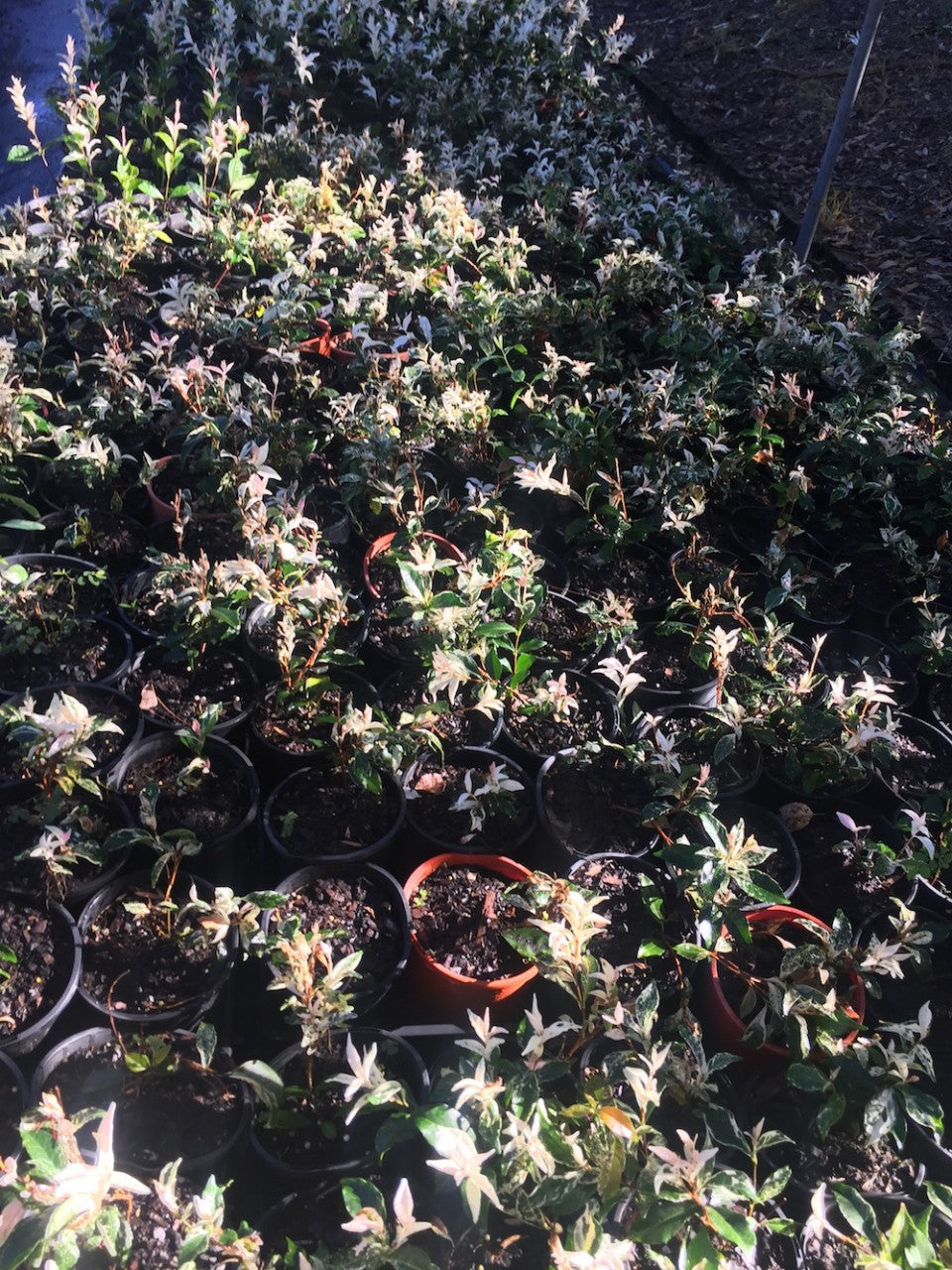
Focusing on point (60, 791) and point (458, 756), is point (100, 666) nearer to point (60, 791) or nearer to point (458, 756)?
point (60, 791)

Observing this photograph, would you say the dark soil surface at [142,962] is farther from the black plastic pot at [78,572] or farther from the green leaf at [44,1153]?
the black plastic pot at [78,572]

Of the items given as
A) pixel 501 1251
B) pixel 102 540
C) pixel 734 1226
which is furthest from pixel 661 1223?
pixel 102 540

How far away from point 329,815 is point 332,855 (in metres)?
0.13

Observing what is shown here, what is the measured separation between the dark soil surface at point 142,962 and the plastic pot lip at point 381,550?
110cm

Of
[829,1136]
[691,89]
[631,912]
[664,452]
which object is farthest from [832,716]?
[691,89]

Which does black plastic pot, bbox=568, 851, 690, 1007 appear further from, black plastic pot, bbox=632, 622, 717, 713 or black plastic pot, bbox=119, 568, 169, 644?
black plastic pot, bbox=119, 568, 169, 644

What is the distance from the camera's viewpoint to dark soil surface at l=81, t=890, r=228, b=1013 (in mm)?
1877

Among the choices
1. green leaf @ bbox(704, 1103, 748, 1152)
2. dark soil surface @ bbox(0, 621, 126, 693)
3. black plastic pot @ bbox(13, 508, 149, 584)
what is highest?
black plastic pot @ bbox(13, 508, 149, 584)

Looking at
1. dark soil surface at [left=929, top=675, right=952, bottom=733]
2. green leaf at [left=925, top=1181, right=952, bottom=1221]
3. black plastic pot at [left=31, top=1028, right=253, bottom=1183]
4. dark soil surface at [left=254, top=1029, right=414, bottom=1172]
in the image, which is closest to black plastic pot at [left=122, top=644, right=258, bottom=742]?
black plastic pot at [left=31, top=1028, right=253, bottom=1183]

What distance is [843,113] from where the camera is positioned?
3.75 m

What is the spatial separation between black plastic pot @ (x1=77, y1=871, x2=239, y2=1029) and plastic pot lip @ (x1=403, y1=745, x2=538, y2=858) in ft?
1.57

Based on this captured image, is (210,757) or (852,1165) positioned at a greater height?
(210,757)

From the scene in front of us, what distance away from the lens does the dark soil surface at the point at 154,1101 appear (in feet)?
5.51

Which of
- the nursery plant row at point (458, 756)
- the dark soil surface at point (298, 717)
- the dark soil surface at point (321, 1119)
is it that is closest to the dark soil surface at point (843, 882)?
the nursery plant row at point (458, 756)
